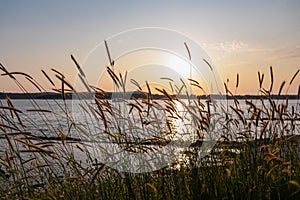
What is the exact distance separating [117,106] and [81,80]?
1.53 meters

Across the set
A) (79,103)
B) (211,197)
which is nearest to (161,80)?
(79,103)

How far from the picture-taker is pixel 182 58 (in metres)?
5.53

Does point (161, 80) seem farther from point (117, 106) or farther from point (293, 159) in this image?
point (293, 159)

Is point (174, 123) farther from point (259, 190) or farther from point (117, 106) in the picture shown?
point (259, 190)

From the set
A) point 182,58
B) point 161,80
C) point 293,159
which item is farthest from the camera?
point 161,80

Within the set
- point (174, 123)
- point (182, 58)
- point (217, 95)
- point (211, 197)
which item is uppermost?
point (182, 58)

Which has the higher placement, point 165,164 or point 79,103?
point 79,103

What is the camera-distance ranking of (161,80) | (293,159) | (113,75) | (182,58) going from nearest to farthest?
(113,75), (293,159), (182,58), (161,80)

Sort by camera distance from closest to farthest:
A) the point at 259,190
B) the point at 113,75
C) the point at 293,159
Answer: the point at 259,190 → the point at 113,75 → the point at 293,159

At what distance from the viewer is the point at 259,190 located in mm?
3572

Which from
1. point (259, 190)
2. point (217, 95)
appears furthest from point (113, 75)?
point (217, 95)

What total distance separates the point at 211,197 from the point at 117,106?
203 centimetres

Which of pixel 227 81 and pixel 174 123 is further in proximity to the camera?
pixel 174 123

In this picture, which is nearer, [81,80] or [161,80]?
[81,80]
